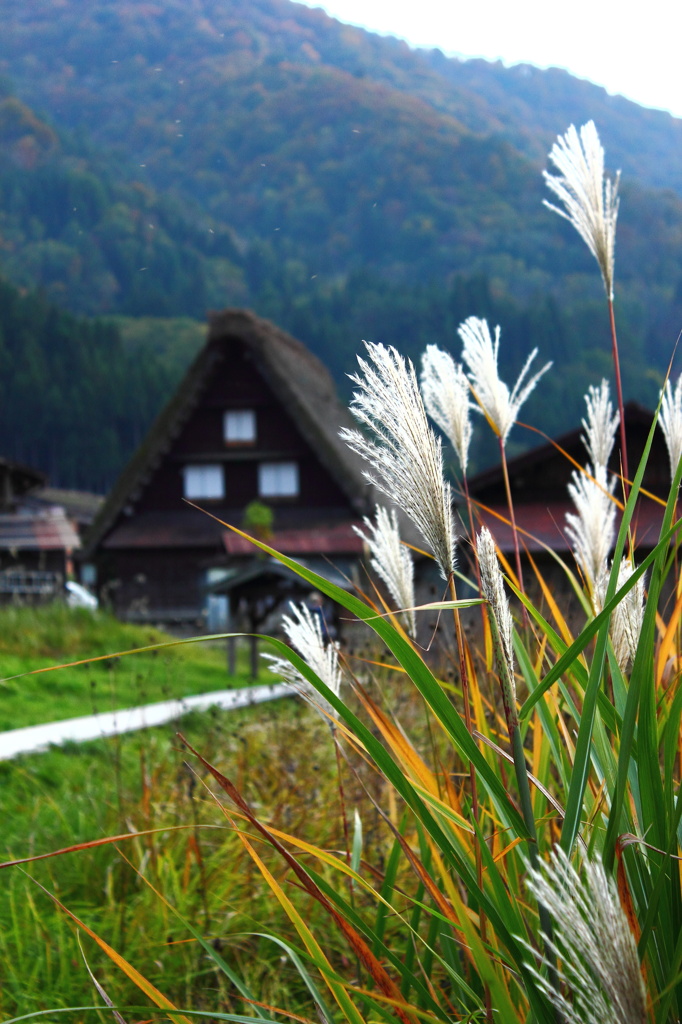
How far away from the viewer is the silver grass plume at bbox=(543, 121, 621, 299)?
5.61ft

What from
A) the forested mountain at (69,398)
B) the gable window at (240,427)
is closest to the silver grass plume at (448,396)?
the gable window at (240,427)

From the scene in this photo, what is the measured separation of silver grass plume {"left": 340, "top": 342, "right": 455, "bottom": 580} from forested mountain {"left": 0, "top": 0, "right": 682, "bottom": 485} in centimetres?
2658

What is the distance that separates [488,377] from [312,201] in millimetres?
46127

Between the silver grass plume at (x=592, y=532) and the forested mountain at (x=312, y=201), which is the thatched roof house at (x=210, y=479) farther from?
the silver grass plume at (x=592, y=532)

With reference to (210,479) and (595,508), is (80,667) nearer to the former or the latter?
(595,508)

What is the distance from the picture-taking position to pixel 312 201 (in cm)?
4506

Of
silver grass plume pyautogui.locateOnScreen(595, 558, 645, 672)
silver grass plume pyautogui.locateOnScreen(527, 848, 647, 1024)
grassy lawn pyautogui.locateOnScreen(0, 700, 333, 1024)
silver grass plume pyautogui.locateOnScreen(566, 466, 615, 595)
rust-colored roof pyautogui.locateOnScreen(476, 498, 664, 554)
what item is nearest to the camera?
silver grass plume pyautogui.locateOnScreen(527, 848, 647, 1024)

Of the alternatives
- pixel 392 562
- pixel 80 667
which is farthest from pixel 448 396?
pixel 80 667

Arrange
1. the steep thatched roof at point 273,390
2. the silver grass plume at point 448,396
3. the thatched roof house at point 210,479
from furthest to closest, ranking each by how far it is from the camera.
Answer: the thatched roof house at point 210,479 → the steep thatched roof at point 273,390 → the silver grass plume at point 448,396

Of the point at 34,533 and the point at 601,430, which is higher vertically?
the point at 34,533

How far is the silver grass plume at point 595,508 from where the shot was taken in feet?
5.60

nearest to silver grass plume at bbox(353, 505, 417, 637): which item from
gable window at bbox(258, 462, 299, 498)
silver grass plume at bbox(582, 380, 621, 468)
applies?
silver grass plume at bbox(582, 380, 621, 468)

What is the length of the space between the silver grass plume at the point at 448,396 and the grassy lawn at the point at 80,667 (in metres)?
4.74

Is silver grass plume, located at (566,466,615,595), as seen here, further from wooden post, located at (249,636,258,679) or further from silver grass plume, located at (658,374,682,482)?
wooden post, located at (249,636,258,679)
